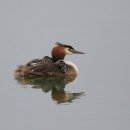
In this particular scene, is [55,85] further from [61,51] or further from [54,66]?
[61,51]

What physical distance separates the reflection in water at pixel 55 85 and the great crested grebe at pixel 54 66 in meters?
0.13

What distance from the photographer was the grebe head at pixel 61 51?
18.5 meters

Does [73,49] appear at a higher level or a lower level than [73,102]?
higher

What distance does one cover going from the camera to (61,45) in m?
18.6

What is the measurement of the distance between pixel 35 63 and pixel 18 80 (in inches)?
29.4

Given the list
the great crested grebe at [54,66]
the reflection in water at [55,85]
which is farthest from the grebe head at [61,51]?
the reflection in water at [55,85]

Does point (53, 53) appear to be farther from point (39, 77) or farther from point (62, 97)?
point (62, 97)

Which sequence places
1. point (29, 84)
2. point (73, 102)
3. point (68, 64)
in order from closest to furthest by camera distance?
point (73, 102) < point (29, 84) < point (68, 64)

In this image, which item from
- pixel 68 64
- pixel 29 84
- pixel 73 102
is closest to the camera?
pixel 73 102

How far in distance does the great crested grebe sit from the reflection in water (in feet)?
0.44

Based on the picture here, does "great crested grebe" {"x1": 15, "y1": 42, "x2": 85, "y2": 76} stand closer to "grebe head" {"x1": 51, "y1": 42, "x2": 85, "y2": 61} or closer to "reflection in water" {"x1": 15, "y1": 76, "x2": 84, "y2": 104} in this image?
"grebe head" {"x1": 51, "y1": 42, "x2": 85, "y2": 61}

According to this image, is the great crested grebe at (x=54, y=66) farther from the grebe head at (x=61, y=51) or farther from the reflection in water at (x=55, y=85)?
the reflection in water at (x=55, y=85)

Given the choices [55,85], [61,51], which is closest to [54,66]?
[61,51]

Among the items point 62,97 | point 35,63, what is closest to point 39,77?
point 35,63
